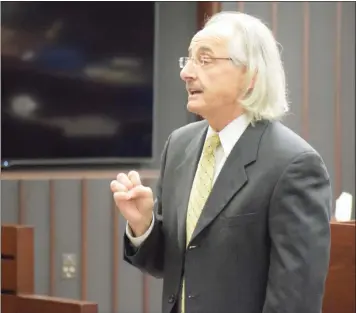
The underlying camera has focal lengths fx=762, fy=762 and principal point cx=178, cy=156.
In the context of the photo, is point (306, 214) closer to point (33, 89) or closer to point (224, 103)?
point (224, 103)

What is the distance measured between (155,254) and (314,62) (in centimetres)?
239

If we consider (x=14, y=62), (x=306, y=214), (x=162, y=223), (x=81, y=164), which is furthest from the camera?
(x=81, y=164)

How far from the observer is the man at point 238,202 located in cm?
144

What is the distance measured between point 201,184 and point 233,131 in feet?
0.41

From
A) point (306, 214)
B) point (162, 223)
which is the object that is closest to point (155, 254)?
point (162, 223)

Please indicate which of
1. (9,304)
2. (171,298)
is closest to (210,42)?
(171,298)

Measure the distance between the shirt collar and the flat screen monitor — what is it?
199cm

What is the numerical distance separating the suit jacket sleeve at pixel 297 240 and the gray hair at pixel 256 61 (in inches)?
5.7

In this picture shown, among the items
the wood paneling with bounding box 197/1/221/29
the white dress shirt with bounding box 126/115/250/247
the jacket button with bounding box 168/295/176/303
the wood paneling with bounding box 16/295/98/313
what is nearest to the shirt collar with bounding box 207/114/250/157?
the white dress shirt with bounding box 126/115/250/247

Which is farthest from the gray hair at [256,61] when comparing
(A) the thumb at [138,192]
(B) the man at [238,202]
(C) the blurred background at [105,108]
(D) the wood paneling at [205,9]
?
(D) the wood paneling at [205,9]

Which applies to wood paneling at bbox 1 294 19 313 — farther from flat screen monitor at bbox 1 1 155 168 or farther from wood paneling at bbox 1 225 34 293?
flat screen monitor at bbox 1 1 155 168

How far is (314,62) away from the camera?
3773 millimetres

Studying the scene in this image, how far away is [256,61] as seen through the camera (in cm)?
151

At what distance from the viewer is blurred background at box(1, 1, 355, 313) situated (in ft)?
11.2
